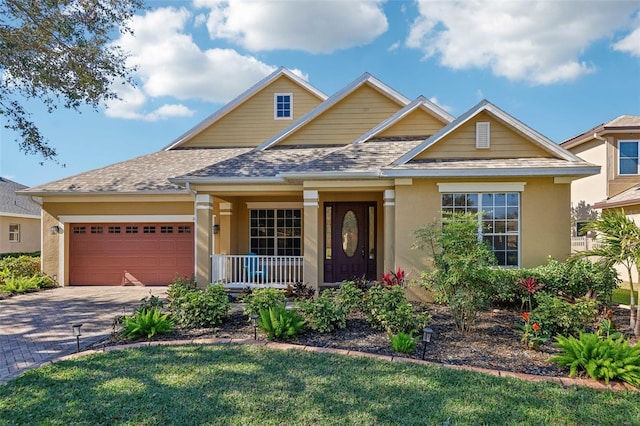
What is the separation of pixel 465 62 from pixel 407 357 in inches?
461

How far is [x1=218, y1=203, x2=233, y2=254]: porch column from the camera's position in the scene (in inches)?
487

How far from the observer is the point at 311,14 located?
36.7 feet

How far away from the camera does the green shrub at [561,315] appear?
586cm

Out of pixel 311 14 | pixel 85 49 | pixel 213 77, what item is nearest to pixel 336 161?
pixel 311 14

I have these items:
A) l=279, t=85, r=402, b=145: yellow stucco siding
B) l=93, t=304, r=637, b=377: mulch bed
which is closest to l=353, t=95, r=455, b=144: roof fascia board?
l=279, t=85, r=402, b=145: yellow stucco siding

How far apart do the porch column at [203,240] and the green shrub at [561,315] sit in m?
7.82

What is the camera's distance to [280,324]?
19.9 ft

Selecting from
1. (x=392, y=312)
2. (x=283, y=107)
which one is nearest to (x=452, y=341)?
(x=392, y=312)

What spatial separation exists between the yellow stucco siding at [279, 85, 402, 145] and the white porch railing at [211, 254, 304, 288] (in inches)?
165

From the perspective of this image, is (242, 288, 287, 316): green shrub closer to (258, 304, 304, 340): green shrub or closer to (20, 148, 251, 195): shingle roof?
(258, 304, 304, 340): green shrub

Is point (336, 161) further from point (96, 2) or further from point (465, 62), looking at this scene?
point (96, 2)

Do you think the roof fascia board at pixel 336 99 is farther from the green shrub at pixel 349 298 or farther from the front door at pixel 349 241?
the green shrub at pixel 349 298

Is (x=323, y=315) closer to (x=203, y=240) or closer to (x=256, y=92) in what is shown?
(x=203, y=240)

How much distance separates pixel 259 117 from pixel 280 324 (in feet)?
34.0
